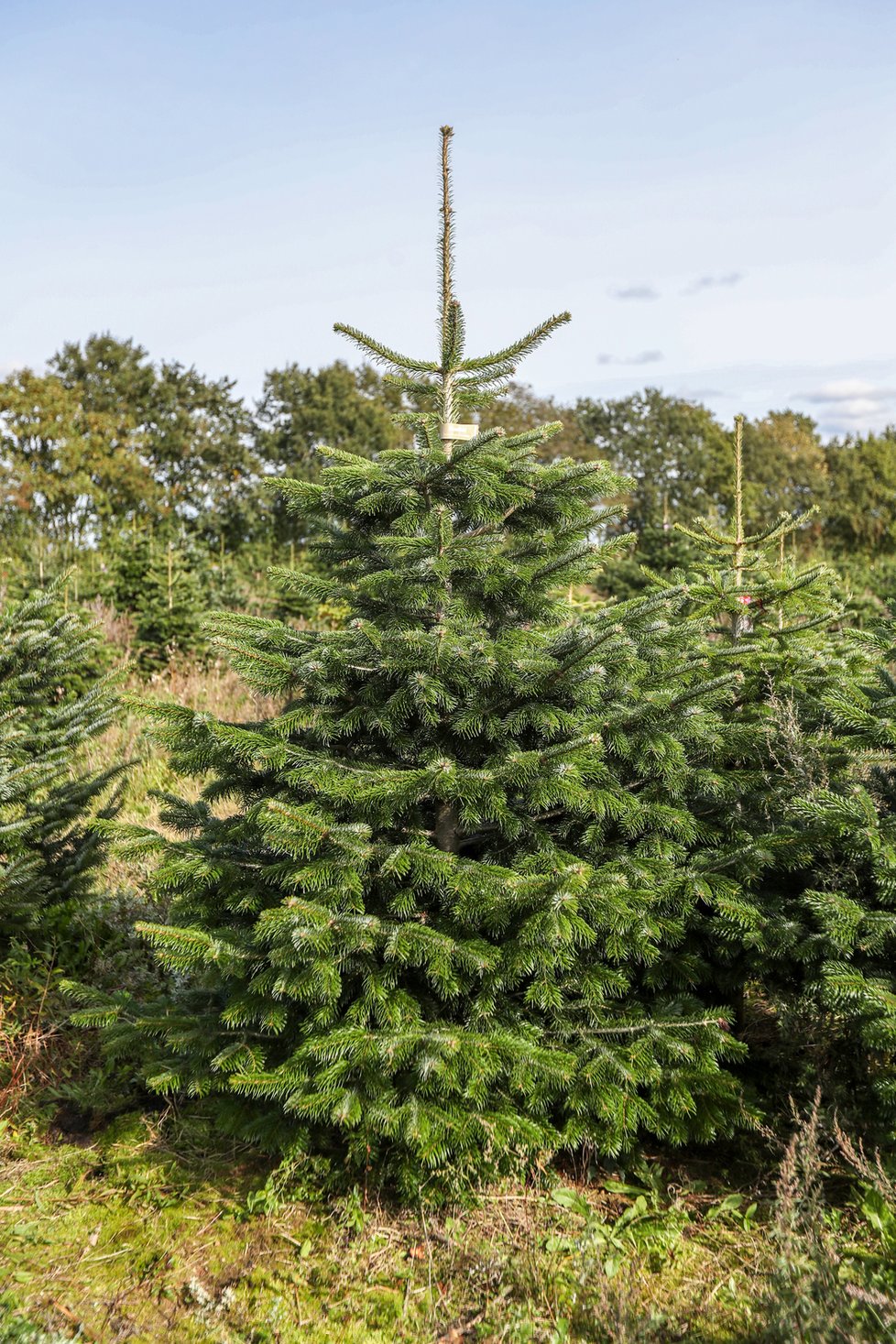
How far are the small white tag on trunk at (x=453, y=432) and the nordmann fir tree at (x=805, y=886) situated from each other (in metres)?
1.27

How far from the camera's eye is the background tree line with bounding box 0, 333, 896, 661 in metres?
11.7

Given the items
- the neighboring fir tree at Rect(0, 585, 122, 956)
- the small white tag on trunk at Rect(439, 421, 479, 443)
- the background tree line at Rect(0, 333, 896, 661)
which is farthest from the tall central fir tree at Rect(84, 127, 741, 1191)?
the background tree line at Rect(0, 333, 896, 661)

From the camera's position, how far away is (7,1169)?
325cm

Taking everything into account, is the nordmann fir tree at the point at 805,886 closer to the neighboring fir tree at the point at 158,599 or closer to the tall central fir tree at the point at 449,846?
the tall central fir tree at the point at 449,846

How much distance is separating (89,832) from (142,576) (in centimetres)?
748

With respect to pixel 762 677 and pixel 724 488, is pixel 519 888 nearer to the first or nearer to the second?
pixel 762 677

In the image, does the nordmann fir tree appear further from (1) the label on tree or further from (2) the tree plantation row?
(1) the label on tree

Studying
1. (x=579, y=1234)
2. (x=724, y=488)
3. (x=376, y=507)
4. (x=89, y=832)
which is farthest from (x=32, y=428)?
(x=724, y=488)

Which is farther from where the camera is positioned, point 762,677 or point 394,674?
point 762,677

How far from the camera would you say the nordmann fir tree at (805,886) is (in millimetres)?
2877

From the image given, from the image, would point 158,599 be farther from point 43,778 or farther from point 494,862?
point 494,862

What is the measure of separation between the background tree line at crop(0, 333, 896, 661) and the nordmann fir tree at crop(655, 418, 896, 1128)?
7.50m

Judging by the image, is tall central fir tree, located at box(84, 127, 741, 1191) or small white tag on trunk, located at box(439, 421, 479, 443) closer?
tall central fir tree, located at box(84, 127, 741, 1191)

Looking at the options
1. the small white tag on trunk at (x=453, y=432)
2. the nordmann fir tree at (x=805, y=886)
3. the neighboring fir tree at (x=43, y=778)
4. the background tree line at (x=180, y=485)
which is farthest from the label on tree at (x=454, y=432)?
the background tree line at (x=180, y=485)
